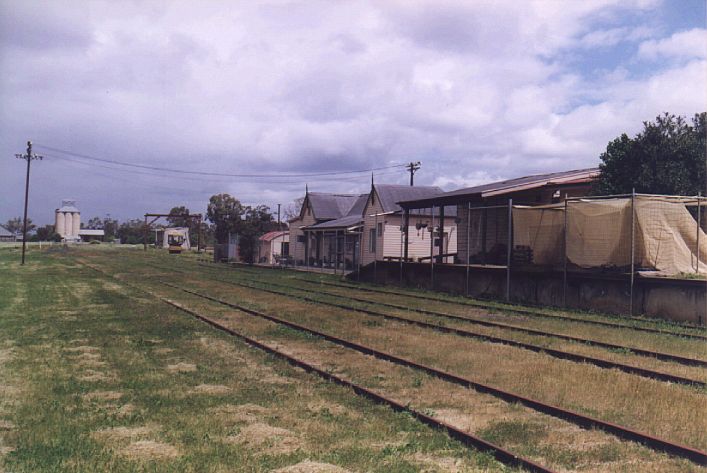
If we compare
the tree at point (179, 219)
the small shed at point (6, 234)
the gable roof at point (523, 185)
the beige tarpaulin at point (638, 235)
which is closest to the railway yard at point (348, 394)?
the beige tarpaulin at point (638, 235)

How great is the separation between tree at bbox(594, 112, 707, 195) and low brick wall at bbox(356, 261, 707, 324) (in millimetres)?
7907

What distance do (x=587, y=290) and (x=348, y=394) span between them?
12.7 meters

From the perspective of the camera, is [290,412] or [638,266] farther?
[638,266]

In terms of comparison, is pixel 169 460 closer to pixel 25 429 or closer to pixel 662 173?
pixel 25 429

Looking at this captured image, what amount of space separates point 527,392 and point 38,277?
2935cm

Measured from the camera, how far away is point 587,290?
18.8m

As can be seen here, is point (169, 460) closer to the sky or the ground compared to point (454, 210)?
closer to the ground

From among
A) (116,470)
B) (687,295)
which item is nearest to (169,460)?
(116,470)

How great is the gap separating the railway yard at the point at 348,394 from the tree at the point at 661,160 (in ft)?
37.9

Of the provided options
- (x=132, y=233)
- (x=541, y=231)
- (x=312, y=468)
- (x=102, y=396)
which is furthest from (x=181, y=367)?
(x=132, y=233)

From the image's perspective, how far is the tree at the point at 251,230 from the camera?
5672 cm

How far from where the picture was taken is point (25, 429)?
653cm

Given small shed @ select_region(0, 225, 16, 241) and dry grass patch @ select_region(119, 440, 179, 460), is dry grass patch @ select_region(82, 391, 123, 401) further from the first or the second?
small shed @ select_region(0, 225, 16, 241)

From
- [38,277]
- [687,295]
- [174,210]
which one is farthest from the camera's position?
[174,210]
